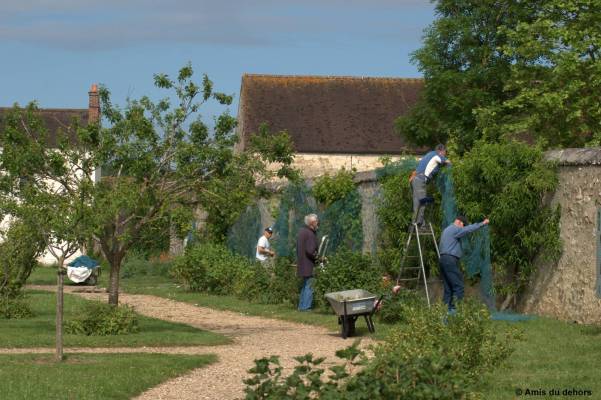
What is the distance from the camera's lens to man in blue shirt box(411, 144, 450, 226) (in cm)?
1826

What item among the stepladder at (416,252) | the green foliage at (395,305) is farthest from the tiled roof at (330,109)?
the green foliage at (395,305)

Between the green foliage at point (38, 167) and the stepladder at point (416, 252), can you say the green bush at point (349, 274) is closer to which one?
the stepladder at point (416, 252)

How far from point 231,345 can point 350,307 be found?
5.85ft

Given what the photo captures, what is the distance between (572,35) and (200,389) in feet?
80.2

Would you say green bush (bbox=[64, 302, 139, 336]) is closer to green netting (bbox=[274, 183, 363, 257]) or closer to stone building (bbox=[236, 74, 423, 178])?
green netting (bbox=[274, 183, 363, 257])

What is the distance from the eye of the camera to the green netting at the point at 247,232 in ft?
96.4

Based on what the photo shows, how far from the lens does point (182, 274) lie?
28672mm

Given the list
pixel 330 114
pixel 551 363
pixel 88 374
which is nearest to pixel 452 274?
pixel 551 363

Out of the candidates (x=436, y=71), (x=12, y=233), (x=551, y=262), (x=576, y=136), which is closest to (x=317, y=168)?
(x=436, y=71)

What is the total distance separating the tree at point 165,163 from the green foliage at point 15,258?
3.12 meters

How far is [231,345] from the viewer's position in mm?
15922

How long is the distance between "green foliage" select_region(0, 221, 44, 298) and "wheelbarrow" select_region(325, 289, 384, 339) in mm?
6333

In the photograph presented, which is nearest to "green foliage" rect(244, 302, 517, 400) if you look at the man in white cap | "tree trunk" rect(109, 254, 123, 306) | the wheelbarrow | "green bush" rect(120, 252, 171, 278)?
the wheelbarrow

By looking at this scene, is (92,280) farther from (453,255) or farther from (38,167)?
(453,255)
